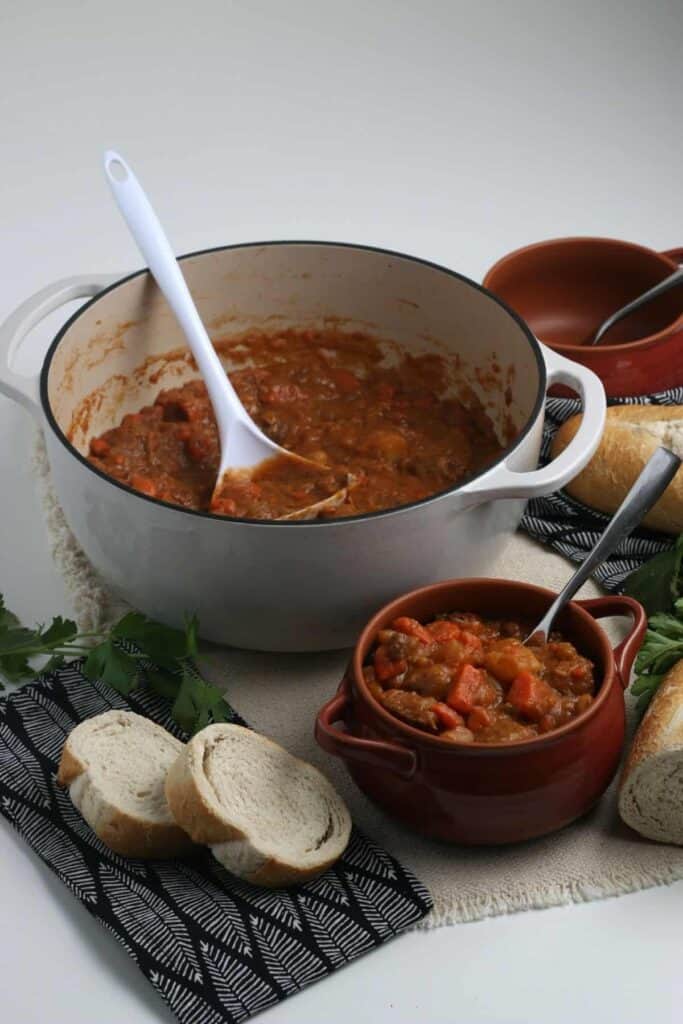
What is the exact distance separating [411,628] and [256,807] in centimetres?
54

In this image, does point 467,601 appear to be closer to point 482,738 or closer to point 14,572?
point 482,738

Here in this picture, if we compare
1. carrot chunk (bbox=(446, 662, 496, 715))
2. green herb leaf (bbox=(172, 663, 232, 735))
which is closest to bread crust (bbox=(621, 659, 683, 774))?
carrot chunk (bbox=(446, 662, 496, 715))

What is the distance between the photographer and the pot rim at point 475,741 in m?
3.06

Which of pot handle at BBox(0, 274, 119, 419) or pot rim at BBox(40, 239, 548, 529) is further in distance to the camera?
pot handle at BBox(0, 274, 119, 419)

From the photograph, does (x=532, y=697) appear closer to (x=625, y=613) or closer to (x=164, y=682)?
(x=625, y=613)

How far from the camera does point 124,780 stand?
3.31 metres

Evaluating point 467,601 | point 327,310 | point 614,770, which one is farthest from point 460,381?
point 614,770

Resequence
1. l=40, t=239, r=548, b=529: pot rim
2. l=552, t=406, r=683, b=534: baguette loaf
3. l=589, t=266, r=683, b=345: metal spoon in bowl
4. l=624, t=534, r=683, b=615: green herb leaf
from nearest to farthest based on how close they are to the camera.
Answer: l=40, t=239, r=548, b=529: pot rim, l=624, t=534, r=683, b=615: green herb leaf, l=552, t=406, r=683, b=534: baguette loaf, l=589, t=266, r=683, b=345: metal spoon in bowl

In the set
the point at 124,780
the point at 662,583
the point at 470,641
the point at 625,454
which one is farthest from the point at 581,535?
the point at 124,780

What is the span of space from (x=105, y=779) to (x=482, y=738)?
87cm

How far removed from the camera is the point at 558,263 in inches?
203

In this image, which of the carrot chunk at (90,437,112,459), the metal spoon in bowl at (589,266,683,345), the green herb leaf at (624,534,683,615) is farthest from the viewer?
the metal spoon in bowl at (589,266,683,345)

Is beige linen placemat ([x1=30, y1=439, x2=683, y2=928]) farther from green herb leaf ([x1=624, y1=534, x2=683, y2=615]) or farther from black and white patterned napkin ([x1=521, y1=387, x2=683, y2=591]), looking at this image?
black and white patterned napkin ([x1=521, y1=387, x2=683, y2=591])

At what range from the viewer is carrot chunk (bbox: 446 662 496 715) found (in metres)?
3.16
